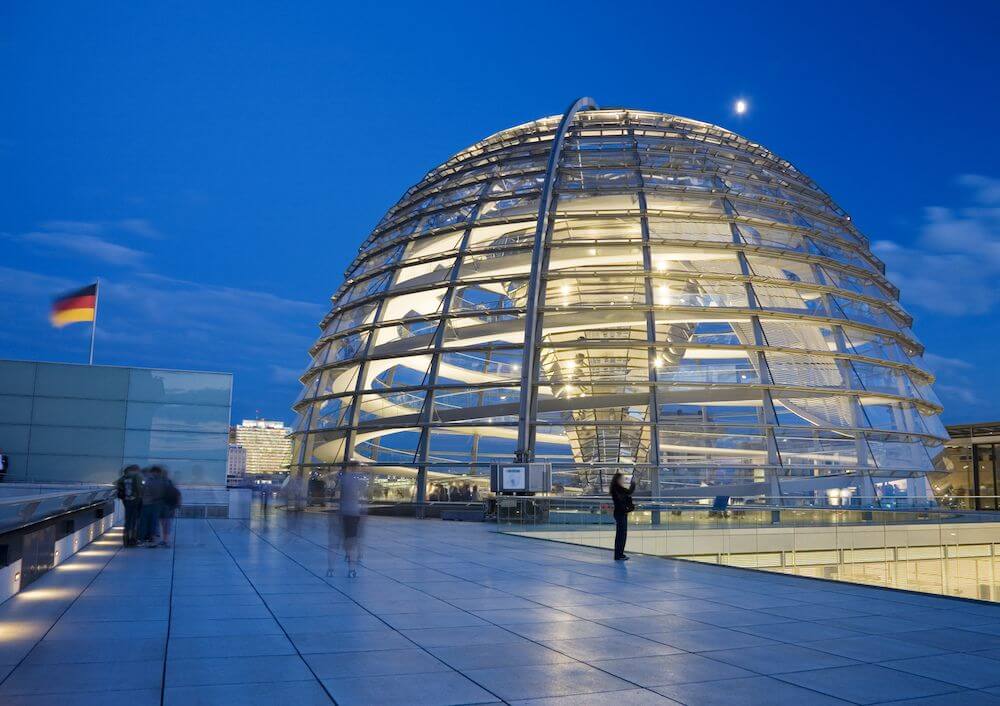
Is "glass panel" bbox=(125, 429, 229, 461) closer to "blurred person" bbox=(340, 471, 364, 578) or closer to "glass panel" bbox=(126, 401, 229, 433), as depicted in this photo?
"glass panel" bbox=(126, 401, 229, 433)

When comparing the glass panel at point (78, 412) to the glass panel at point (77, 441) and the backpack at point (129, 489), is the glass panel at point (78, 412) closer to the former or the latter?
the glass panel at point (77, 441)

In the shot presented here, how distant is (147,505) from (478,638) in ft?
38.8

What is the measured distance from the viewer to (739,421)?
2814 cm

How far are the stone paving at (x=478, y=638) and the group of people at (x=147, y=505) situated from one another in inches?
138

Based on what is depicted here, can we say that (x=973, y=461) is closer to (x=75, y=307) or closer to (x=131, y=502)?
(x=75, y=307)

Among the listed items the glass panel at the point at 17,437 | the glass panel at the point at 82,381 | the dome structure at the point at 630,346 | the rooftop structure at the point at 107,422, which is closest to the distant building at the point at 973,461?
the dome structure at the point at 630,346

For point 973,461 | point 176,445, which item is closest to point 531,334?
point 176,445

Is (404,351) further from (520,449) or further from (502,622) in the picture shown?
(502,622)

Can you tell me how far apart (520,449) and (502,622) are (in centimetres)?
1814

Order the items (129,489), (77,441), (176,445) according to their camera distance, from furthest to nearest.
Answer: (176,445)
(77,441)
(129,489)

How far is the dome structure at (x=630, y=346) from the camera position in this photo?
27953mm

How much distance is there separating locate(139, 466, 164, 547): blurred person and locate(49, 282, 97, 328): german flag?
21418 millimetres

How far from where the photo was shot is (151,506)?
1822cm

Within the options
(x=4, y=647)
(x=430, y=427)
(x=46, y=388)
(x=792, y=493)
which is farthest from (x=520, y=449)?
(x=4, y=647)
